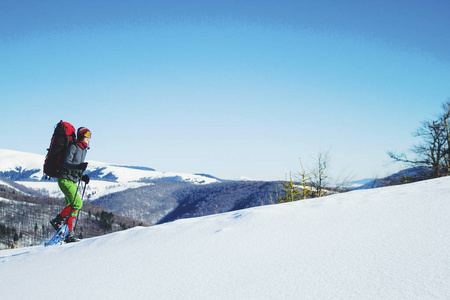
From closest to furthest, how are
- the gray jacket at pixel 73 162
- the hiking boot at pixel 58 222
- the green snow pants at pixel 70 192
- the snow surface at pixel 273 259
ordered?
the snow surface at pixel 273 259, the gray jacket at pixel 73 162, the green snow pants at pixel 70 192, the hiking boot at pixel 58 222

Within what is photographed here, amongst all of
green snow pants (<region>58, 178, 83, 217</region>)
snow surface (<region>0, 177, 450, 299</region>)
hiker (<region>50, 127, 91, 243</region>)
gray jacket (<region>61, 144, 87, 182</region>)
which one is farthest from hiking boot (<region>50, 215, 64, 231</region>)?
snow surface (<region>0, 177, 450, 299</region>)

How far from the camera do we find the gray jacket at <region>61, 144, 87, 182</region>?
204 inches

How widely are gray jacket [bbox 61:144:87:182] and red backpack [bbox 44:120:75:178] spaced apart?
0.39 ft

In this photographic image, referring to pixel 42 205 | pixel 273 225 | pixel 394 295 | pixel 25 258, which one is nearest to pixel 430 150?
pixel 273 225

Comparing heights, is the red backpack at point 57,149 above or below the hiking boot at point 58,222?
above

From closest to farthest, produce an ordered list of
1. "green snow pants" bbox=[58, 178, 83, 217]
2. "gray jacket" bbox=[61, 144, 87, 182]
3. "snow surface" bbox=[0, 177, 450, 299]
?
"snow surface" bbox=[0, 177, 450, 299], "gray jacket" bbox=[61, 144, 87, 182], "green snow pants" bbox=[58, 178, 83, 217]

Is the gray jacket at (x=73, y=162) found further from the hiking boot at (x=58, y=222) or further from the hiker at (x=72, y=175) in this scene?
the hiking boot at (x=58, y=222)

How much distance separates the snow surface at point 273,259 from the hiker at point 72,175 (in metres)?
1.14

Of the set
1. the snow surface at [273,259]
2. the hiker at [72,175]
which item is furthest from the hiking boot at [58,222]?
the snow surface at [273,259]

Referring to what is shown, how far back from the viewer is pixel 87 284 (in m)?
2.78

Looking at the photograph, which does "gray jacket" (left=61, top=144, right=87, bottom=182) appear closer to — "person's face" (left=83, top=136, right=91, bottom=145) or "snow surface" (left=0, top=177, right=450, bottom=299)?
"person's face" (left=83, top=136, right=91, bottom=145)

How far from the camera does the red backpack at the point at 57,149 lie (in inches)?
205

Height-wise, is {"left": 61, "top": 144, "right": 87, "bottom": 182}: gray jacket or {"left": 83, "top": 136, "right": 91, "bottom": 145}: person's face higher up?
{"left": 83, "top": 136, "right": 91, "bottom": 145}: person's face

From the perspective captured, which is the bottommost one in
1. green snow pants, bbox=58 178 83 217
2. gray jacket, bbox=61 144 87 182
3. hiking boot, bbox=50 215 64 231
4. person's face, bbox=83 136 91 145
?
hiking boot, bbox=50 215 64 231
